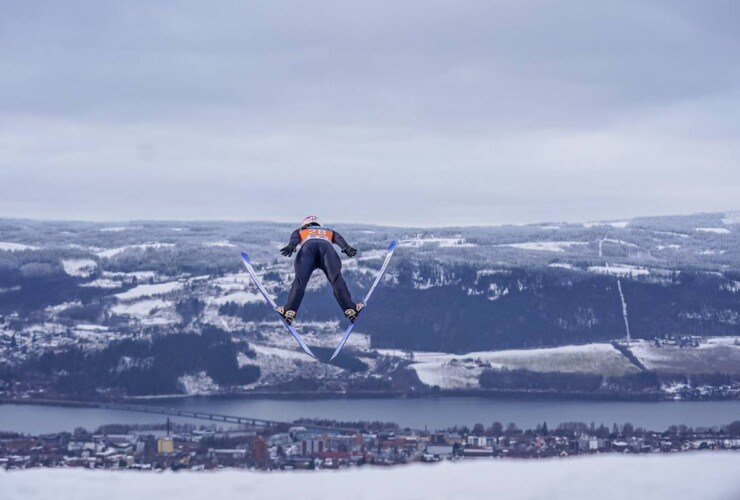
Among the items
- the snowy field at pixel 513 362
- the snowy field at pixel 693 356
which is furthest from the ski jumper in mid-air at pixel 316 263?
the snowy field at pixel 693 356

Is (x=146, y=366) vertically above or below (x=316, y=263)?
below

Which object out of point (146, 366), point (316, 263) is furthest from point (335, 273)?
point (146, 366)

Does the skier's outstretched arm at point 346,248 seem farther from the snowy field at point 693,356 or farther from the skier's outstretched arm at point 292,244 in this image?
the snowy field at point 693,356

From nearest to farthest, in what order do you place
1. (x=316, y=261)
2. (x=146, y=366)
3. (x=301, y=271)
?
(x=301, y=271), (x=316, y=261), (x=146, y=366)

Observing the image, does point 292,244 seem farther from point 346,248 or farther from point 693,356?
point 693,356

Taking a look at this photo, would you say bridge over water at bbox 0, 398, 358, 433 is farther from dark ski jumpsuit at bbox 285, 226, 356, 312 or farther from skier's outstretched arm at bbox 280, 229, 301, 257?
skier's outstretched arm at bbox 280, 229, 301, 257

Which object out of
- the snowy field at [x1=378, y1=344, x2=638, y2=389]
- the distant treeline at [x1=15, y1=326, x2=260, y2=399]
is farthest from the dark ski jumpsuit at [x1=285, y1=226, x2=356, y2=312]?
the distant treeline at [x1=15, y1=326, x2=260, y2=399]

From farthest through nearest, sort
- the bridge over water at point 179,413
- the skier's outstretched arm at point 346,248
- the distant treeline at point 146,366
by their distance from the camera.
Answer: the distant treeline at point 146,366
the bridge over water at point 179,413
the skier's outstretched arm at point 346,248
